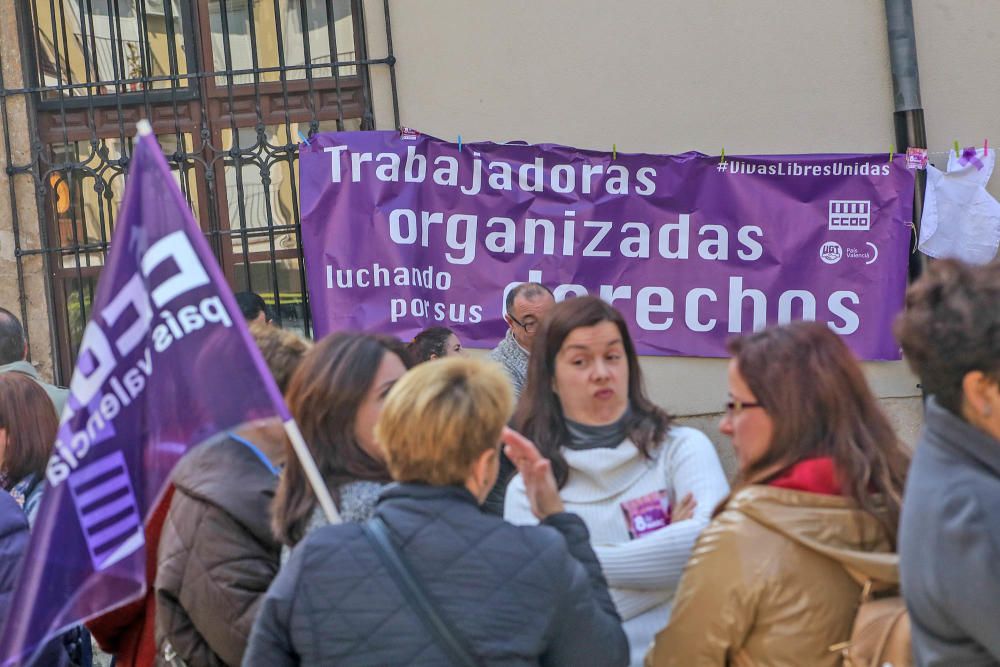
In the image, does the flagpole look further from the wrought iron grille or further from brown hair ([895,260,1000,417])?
the wrought iron grille

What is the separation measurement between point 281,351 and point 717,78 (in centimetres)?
395

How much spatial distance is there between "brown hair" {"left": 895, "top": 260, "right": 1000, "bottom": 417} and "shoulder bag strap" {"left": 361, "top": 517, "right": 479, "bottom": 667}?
3.06 feet

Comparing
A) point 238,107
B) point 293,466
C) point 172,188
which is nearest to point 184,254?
point 172,188

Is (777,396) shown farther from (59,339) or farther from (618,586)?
(59,339)

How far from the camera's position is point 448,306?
21.1 ft

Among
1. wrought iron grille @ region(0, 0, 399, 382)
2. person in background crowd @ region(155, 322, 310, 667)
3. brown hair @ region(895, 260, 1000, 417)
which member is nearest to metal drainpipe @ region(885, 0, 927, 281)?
wrought iron grille @ region(0, 0, 399, 382)

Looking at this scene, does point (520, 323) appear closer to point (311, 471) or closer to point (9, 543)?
point (9, 543)

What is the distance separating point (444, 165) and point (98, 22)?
210 centimetres

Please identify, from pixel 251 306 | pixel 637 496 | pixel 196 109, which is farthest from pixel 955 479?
pixel 196 109

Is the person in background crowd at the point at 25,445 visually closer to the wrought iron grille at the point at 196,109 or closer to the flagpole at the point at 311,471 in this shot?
the flagpole at the point at 311,471

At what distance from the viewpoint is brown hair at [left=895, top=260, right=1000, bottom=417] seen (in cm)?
205

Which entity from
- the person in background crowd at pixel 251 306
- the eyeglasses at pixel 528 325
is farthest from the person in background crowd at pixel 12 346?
the eyeglasses at pixel 528 325

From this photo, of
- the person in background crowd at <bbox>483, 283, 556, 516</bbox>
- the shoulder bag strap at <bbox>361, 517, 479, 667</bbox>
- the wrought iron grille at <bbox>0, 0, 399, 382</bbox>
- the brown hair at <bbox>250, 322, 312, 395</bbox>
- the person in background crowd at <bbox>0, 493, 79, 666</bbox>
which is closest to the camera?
the shoulder bag strap at <bbox>361, 517, 479, 667</bbox>

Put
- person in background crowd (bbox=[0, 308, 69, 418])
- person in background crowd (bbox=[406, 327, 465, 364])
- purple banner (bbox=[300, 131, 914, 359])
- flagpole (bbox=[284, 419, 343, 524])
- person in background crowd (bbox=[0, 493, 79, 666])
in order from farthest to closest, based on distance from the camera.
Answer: purple banner (bbox=[300, 131, 914, 359]) < person in background crowd (bbox=[406, 327, 465, 364]) < person in background crowd (bbox=[0, 308, 69, 418]) < person in background crowd (bbox=[0, 493, 79, 666]) < flagpole (bbox=[284, 419, 343, 524])
